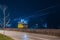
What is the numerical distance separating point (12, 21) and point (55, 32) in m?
47.8

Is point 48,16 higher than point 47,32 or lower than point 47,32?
higher

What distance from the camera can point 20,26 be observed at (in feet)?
168

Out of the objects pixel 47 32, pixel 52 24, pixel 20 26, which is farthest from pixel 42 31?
pixel 52 24

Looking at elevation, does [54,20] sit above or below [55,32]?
above

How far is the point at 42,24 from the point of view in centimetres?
6291

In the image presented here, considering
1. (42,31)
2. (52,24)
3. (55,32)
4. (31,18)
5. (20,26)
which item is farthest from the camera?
(31,18)

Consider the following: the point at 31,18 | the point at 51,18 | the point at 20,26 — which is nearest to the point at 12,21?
the point at 31,18

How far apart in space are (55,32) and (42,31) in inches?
172

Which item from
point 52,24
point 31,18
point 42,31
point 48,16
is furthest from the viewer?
point 31,18

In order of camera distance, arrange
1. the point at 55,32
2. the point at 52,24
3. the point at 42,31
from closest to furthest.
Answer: the point at 55,32
the point at 42,31
the point at 52,24

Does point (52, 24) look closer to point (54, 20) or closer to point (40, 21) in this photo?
point (54, 20)

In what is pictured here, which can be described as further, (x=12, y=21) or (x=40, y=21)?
(x=12, y=21)

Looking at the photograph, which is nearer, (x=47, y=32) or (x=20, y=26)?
(x=47, y=32)

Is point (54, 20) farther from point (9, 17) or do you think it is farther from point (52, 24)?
point (9, 17)
